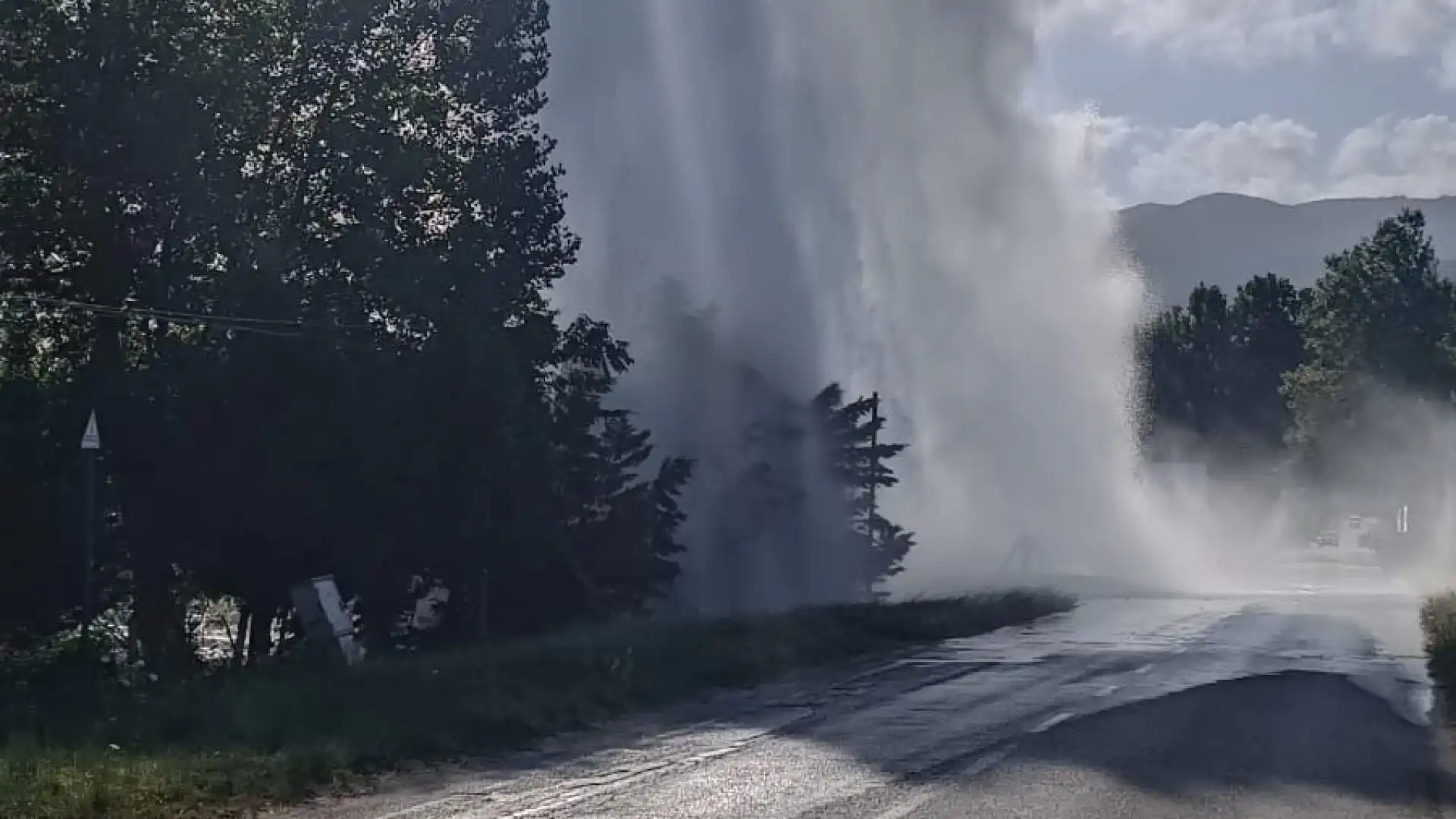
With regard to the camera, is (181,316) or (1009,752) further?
(181,316)

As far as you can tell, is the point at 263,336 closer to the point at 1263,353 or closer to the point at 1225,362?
the point at 1225,362

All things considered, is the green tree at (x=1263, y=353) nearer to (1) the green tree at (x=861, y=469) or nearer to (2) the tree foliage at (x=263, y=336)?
(1) the green tree at (x=861, y=469)

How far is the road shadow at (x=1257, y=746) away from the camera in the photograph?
1196cm

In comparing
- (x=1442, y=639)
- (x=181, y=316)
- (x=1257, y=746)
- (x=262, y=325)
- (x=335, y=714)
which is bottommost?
(x=1257, y=746)

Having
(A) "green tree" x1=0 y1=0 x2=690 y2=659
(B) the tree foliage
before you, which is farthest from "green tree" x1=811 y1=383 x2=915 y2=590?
(A) "green tree" x1=0 y1=0 x2=690 y2=659

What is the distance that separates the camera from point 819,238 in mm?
43000

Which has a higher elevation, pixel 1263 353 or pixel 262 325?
pixel 1263 353

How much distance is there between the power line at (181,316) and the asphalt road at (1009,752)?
9384 mm

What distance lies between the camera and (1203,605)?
3772 centimetres

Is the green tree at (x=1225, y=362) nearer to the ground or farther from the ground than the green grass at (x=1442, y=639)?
farther from the ground

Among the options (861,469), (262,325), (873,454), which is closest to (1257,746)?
(262,325)

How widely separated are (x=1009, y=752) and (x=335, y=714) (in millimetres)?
5393

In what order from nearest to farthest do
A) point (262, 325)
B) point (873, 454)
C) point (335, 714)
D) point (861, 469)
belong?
point (335, 714) → point (262, 325) → point (873, 454) → point (861, 469)

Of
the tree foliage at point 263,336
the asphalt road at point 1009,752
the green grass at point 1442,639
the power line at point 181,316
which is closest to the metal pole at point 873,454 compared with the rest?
the tree foliage at point 263,336
